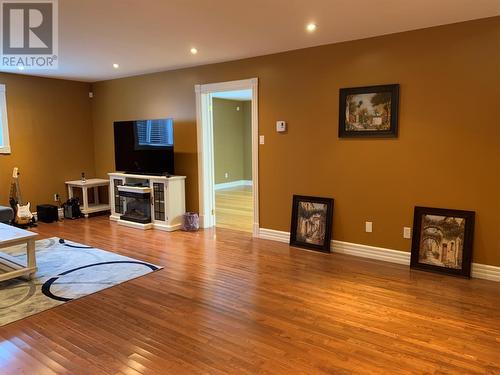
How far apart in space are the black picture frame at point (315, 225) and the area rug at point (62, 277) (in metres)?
1.75

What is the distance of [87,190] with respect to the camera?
6.73 meters

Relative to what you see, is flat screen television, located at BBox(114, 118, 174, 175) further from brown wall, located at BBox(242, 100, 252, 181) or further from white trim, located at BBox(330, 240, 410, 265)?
brown wall, located at BBox(242, 100, 252, 181)

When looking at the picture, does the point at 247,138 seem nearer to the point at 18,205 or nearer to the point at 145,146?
the point at 145,146

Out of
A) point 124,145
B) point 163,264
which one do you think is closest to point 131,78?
point 124,145

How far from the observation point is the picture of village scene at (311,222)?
4395 mm

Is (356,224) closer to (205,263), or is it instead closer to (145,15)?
(205,263)

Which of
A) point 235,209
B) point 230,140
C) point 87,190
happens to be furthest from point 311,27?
point 230,140

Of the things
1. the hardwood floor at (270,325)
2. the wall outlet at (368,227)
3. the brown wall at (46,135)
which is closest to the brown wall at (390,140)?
the wall outlet at (368,227)

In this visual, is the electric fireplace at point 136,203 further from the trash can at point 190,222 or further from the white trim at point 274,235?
the white trim at point 274,235

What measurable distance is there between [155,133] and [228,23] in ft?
8.24

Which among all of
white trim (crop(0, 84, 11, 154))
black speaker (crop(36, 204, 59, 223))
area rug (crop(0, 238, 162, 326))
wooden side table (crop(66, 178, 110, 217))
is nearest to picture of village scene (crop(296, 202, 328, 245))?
area rug (crop(0, 238, 162, 326))

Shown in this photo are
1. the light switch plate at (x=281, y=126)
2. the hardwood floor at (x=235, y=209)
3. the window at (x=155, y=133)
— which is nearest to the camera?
the light switch plate at (x=281, y=126)

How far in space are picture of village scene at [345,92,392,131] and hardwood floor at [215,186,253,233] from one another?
7.17 feet

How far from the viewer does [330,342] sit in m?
2.39
